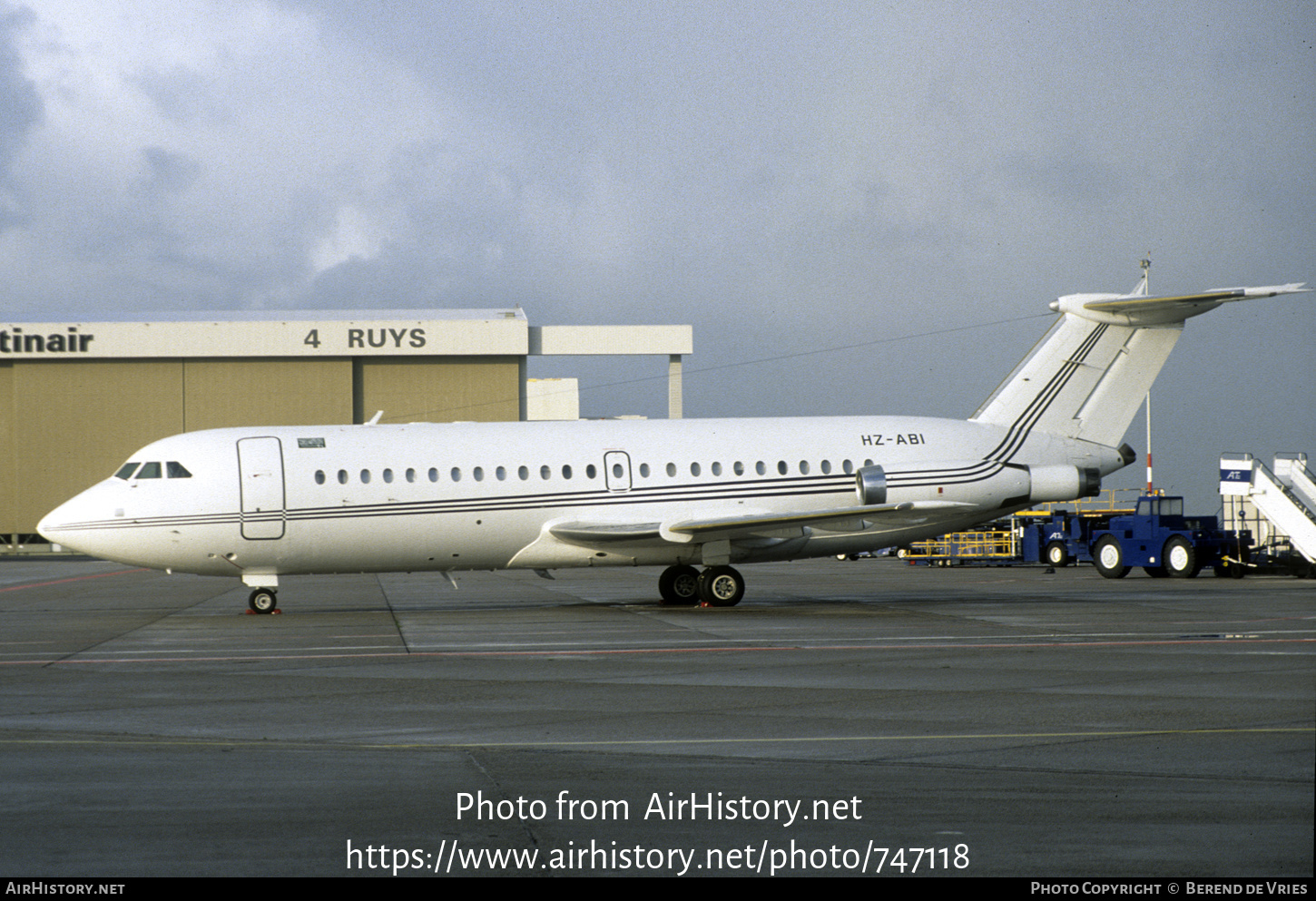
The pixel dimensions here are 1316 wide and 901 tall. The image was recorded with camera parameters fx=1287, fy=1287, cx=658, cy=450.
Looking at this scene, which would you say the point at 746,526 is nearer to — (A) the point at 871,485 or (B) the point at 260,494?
(A) the point at 871,485

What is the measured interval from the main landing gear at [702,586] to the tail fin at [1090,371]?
20.6 ft

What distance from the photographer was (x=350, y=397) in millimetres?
69688

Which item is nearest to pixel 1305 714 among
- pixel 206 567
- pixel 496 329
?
pixel 206 567

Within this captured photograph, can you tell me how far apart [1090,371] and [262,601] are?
54.5ft

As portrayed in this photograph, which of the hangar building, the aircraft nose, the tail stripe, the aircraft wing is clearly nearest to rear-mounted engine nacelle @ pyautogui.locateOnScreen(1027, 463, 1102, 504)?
the tail stripe

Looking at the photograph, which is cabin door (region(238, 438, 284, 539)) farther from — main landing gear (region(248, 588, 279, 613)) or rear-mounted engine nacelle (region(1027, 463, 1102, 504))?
rear-mounted engine nacelle (region(1027, 463, 1102, 504))

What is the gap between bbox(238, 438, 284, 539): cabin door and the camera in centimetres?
2244

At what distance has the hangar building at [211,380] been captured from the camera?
68750 mm

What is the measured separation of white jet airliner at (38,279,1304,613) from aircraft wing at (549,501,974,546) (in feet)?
0.13

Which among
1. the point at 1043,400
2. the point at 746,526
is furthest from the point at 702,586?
the point at 1043,400

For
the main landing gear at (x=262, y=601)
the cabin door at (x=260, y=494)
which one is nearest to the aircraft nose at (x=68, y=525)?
the cabin door at (x=260, y=494)

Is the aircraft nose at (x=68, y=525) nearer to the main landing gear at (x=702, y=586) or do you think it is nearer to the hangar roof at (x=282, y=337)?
the main landing gear at (x=702, y=586)

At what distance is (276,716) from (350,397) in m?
60.6

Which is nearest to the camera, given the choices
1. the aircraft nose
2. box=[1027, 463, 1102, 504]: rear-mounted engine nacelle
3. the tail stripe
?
the aircraft nose
